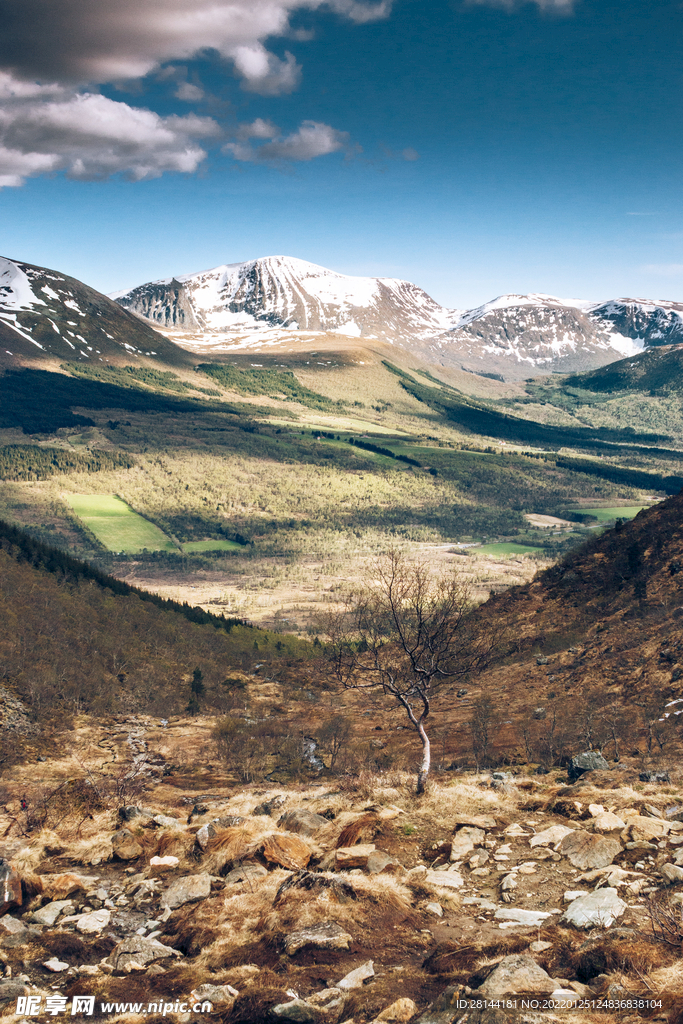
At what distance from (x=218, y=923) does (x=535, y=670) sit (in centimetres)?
4320

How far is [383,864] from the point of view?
63.0 feet

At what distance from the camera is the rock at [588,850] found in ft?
59.3

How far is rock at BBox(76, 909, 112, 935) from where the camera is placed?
16.9m

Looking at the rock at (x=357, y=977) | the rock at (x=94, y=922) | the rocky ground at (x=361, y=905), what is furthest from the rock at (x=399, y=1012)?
the rock at (x=94, y=922)

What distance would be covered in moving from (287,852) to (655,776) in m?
14.3

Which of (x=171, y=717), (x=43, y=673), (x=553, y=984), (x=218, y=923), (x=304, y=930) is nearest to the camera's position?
(x=553, y=984)

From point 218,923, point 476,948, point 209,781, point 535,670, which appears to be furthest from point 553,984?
point 535,670

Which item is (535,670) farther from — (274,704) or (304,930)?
(304,930)

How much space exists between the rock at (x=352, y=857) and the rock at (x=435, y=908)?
2.80 metres

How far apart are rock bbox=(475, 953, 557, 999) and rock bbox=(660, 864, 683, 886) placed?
5537 millimetres

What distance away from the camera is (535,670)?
55.4 meters

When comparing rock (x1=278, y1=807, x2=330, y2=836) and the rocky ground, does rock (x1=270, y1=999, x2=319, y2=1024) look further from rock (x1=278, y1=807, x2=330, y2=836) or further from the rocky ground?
rock (x1=278, y1=807, x2=330, y2=836)

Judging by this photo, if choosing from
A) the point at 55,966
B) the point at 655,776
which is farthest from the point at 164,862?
the point at 655,776

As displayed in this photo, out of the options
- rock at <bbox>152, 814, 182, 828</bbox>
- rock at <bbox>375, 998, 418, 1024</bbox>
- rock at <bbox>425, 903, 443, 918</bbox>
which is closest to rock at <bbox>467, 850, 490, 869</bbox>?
rock at <bbox>425, 903, 443, 918</bbox>
